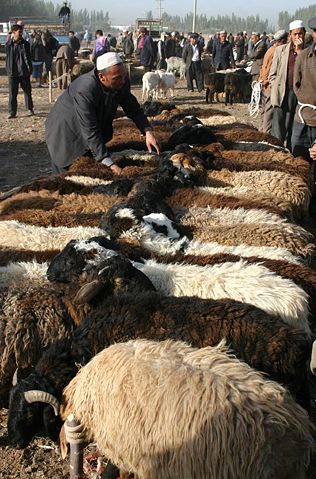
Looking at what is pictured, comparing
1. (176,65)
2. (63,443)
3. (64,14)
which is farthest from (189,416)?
(64,14)

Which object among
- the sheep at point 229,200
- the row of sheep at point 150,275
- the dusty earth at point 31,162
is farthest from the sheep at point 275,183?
the dusty earth at point 31,162

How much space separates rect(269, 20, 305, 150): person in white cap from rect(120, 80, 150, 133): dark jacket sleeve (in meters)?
→ 2.54

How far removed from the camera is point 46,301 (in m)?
3.75

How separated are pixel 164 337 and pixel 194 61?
2127cm

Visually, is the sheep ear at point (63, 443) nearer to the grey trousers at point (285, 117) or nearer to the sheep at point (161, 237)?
the sheep at point (161, 237)

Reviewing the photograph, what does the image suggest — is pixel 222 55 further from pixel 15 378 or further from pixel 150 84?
pixel 15 378

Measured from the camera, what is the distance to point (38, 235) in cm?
488

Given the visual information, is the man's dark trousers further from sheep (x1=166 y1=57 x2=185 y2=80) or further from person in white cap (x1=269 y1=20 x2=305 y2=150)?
sheep (x1=166 y1=57 x2=185 y2=80)

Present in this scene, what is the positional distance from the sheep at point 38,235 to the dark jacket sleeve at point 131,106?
2.30m

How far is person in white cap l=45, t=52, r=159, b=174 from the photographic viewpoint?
594 cm

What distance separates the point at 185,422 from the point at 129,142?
6.00 meters

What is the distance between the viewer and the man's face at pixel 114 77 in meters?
5.89

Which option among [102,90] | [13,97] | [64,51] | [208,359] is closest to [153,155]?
[102,90]

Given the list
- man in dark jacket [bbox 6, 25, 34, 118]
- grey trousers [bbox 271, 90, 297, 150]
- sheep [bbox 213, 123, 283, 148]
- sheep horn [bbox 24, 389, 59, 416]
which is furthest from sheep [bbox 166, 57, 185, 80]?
sheep horn [bbox 24, 389, 59, 416]
